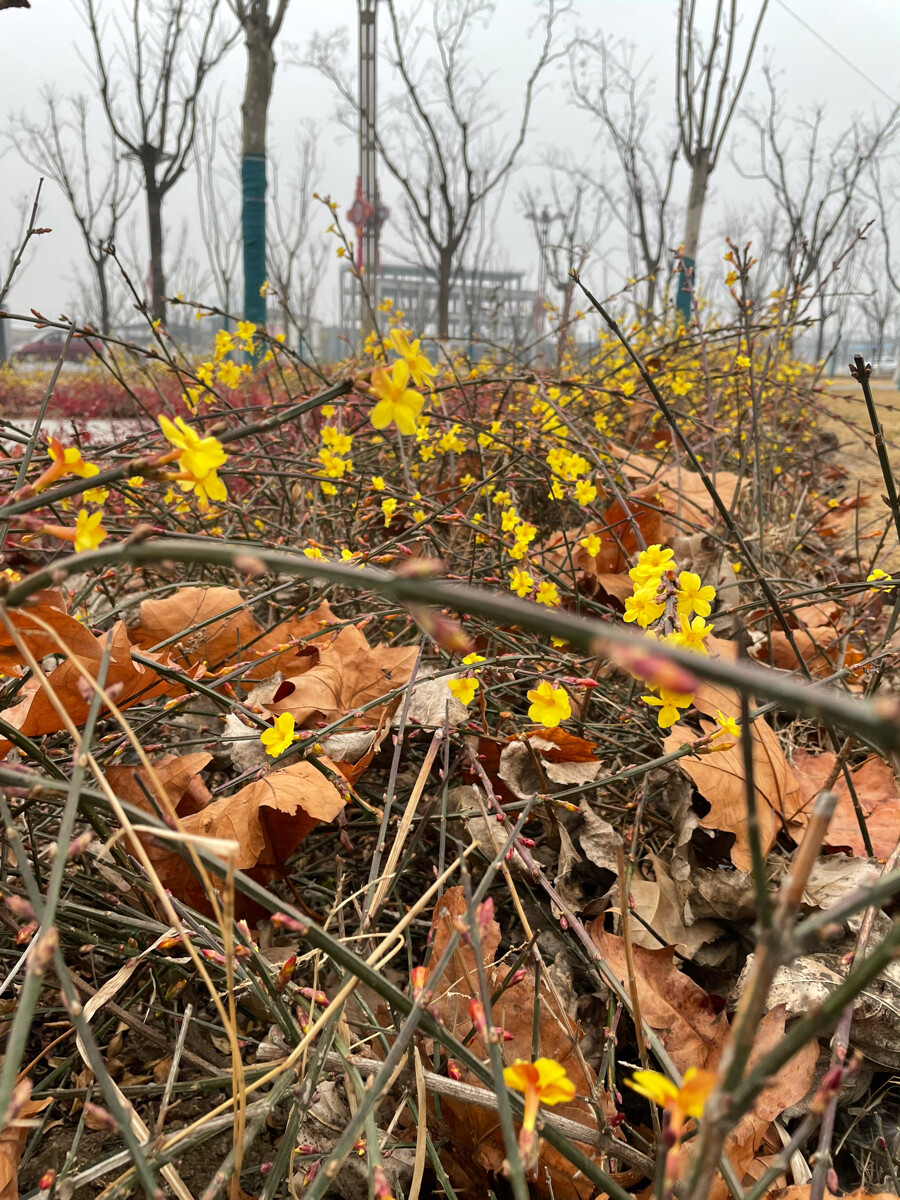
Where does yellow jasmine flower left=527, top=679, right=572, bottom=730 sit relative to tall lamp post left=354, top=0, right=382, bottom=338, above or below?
below

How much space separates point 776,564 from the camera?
2.19m

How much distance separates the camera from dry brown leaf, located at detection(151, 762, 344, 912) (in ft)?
3.21

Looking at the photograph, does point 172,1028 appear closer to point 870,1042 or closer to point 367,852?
point 367,852

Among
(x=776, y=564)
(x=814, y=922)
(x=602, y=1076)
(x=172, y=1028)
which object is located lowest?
(x=172, y=1028)

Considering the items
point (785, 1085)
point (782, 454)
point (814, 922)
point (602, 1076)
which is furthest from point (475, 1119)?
point (782, 454)

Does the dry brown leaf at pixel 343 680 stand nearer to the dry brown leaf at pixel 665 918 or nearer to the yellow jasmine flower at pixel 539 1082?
the dry brown leaf at pixel 665 918

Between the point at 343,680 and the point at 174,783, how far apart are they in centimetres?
35

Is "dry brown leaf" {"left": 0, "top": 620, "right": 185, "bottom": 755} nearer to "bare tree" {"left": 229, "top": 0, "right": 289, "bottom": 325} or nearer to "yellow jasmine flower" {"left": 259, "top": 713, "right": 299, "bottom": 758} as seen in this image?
"yellow jasmine flower" {"left": 259, "top": 713, "right": 299, "bottom": 758}

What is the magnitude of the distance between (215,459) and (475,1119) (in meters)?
0.72

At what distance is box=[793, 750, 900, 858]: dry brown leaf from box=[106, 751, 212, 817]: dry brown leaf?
91 cm

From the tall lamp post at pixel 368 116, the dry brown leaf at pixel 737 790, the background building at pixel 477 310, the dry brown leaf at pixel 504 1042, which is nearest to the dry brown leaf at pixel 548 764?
the dry brown leaf at pixel 737 790

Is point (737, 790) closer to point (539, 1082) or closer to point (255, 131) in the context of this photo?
point (539, 1082)

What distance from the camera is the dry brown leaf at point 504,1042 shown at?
79 centimetres

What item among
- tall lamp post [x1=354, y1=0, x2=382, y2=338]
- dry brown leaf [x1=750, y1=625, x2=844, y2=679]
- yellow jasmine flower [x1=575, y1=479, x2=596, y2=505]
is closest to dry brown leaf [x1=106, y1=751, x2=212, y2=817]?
yellow jasmine flower [x1=575, y1=479, x2=596, y2=505]
